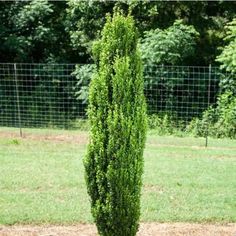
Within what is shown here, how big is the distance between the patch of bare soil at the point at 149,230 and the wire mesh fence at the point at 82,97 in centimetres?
757

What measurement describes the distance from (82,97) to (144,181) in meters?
7.90

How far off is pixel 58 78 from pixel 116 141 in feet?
41.7

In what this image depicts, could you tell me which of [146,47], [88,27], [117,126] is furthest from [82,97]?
[117,126]

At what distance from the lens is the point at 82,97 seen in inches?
608

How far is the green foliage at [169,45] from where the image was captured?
14.8 meters

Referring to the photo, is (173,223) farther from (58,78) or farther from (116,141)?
(58,78)

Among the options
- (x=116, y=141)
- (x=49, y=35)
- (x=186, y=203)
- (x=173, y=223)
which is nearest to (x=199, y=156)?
(x=186, y=203)

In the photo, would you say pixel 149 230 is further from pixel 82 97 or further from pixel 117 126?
pixel 82 97

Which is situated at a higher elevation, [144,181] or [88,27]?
[88,27]

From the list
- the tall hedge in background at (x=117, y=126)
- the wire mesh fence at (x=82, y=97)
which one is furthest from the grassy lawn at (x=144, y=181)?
the wire mesh fence at (x=82, y=97)

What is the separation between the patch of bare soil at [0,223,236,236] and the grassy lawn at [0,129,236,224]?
17cm

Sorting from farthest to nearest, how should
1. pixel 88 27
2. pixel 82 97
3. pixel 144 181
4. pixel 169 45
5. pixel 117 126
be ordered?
pixel 88 27, pixel 82 97, pixel 169 45, pixel 144 181, pixel 117 126

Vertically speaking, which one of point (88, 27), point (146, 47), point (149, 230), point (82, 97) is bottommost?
point (149, 230)

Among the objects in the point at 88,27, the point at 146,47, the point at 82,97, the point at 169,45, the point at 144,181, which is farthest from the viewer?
the point at 88,27
